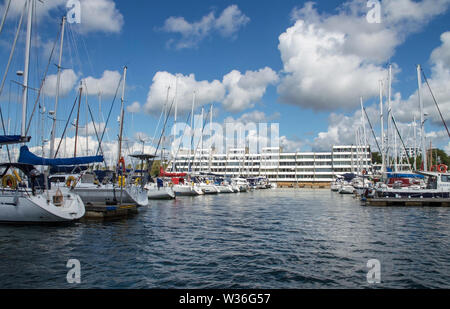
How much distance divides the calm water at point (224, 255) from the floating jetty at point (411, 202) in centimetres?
1624

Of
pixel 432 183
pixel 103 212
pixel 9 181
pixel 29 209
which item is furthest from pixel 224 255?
pixel 432 183

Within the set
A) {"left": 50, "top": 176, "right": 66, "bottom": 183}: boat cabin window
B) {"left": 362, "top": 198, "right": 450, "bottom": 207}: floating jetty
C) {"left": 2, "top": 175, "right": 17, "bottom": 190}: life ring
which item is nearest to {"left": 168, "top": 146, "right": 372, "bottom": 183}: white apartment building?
{"left": 362, "top": 198, "right": 450, "bottom": 207}: floating jetty

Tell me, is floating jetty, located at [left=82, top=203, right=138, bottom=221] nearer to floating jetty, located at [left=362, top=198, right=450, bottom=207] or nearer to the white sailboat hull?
the white sailboat hull

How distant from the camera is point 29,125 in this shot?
29625 mm

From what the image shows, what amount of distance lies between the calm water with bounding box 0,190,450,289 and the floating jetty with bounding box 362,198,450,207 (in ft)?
53.3

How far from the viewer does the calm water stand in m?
12.0

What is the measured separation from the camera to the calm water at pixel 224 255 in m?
12.0

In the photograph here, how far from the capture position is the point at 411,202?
4050cm

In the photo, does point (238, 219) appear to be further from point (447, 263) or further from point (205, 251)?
point (447, 263)
